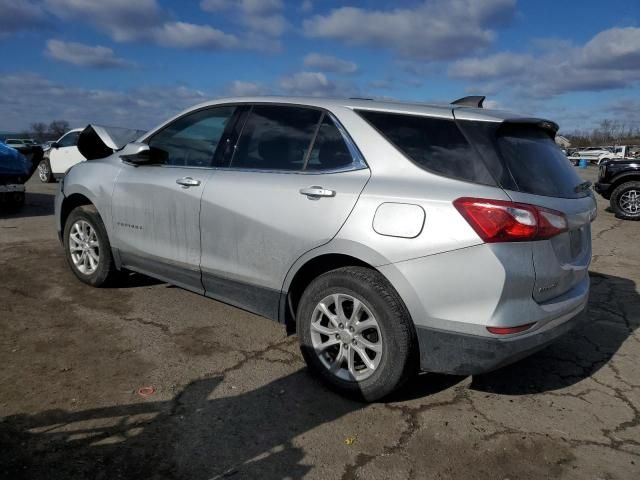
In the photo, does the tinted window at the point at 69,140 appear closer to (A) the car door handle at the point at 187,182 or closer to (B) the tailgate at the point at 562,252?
(A) the car door handle at the point at 187,182

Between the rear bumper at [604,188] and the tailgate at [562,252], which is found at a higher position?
the tailgate at [562,252]

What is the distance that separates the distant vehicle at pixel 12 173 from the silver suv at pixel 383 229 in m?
6.54

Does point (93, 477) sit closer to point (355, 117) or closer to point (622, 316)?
point (355, 117)

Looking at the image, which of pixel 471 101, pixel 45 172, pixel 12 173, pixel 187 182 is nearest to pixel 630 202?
pixel 471 101

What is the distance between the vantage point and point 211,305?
4504 mm

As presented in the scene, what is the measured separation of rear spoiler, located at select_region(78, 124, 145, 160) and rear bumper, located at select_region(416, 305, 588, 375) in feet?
11.4

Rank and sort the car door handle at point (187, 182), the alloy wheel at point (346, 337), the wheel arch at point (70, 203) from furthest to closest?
the wheel arch at point (70, 203) < the car door handle at point (187, 182) < the alloy wheel at point (346, 337)

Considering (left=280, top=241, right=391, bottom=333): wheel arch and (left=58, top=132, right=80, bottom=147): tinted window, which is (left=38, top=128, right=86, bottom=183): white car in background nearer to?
(left=58, top=132, right=80, bottom=147): tinted window

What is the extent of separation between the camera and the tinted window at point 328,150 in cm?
308

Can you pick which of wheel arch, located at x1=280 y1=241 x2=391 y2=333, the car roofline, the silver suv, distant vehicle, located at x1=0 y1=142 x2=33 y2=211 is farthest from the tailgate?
distant vehicle, located at x1=0 y1=142 x2=33 y2=211

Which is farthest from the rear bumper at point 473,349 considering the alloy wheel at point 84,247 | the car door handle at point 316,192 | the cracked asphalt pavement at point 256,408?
the alloy wheel at point 84,247

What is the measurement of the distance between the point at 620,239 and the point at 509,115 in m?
6.72

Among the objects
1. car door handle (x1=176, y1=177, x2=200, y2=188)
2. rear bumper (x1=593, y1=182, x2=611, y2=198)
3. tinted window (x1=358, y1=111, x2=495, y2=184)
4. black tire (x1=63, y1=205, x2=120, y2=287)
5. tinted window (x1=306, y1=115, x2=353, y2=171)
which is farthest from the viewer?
rear bumper (x1=593, y1=182, x2=611, y2=198)

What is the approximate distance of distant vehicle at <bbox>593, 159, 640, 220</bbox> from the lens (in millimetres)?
10688
